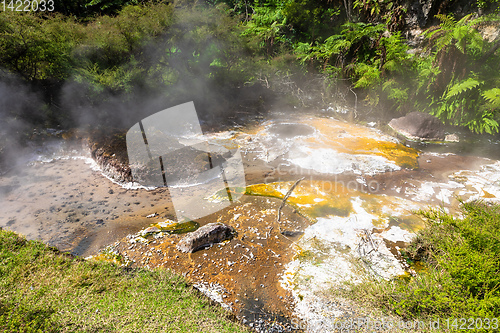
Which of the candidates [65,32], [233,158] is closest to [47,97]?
[65,32]

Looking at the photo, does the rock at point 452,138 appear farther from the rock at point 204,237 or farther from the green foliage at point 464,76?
the rock at point 204,237

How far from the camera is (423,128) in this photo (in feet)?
31.1

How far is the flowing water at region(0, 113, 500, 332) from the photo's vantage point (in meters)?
4.09

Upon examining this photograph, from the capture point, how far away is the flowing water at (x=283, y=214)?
409cm

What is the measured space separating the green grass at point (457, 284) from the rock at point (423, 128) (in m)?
6.59

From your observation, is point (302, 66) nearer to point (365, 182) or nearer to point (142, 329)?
point (365, 182)

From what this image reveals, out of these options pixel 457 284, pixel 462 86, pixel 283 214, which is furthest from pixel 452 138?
pixel 457 284

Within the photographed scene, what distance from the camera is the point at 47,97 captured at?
30.6 feet

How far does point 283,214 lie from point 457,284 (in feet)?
10.8

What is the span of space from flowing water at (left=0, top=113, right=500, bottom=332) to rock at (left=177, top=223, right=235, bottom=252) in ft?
0.50
